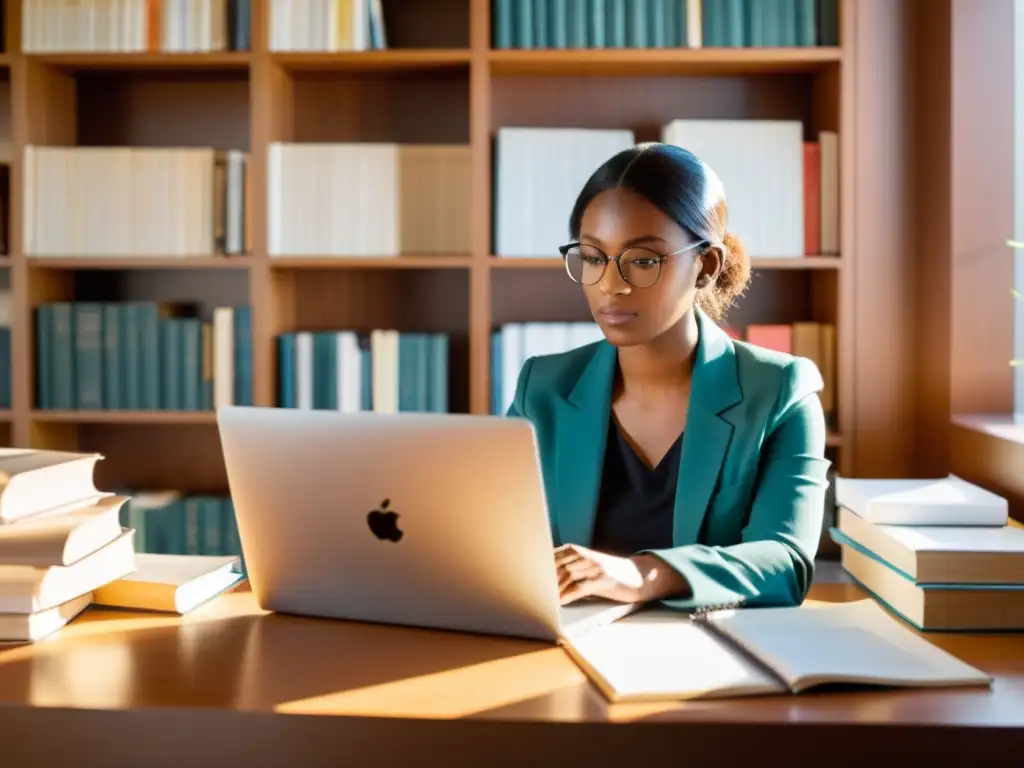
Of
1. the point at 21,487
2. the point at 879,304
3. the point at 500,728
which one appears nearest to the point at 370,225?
the point at 879,304

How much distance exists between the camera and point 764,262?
285 cm

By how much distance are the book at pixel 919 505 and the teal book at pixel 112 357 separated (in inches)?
79.5

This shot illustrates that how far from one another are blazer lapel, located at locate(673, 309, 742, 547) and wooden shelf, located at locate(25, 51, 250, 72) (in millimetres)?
1756

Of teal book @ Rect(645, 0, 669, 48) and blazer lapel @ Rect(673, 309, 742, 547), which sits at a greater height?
teal book @ Rect(645, 0, 669, 48)

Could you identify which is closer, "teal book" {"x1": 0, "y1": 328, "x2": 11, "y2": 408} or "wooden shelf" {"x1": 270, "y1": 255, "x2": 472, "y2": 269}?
"wooden shelf" {"x1": 270, "y1": 255, "x2": 472, "y2": 269}

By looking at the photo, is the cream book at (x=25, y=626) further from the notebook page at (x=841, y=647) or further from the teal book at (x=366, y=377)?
the teal book at (x=366, y=377)

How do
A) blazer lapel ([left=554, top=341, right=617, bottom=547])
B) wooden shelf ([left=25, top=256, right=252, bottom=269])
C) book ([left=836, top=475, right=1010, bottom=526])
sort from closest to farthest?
1. book ([left=836, top=475, right=1010, bottom=526])
2. blazer lapel ([left=554, top=341, right=617, bottom=547])
3. wooden shelf ([left=25, top=256, right=252, bottom=269])

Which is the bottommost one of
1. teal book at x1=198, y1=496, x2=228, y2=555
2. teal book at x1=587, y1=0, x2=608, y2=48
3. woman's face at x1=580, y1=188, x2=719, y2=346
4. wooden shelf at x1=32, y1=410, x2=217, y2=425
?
teal book at x1=198, y1=496, x2=228, y2=555

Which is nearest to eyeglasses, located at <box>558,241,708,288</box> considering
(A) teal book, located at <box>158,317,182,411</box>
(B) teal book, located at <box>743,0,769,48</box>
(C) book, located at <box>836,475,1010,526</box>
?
(C) book, located at <box>836,475,1010,526</box>

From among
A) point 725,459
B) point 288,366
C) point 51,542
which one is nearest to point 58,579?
point 51,542

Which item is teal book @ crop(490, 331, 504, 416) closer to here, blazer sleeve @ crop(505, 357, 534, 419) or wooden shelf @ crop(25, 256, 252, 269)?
wooden shelf @ crop(25, 256, 252, 269)

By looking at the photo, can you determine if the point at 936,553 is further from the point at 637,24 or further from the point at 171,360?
the point at 171,360

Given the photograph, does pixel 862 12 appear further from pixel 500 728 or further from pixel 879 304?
pixel 500 728

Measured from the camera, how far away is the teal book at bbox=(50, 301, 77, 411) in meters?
2.98
